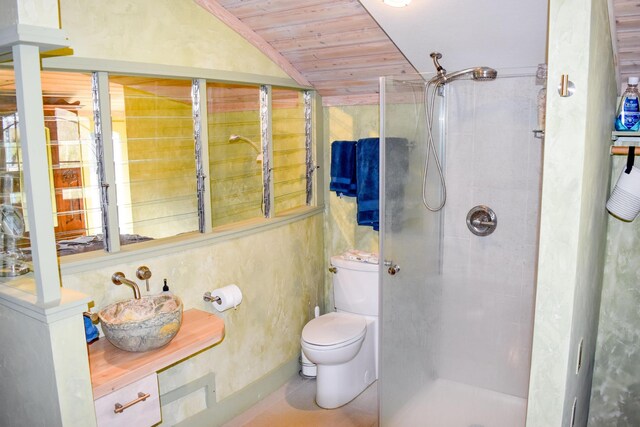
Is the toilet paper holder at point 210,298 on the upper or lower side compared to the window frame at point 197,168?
lower

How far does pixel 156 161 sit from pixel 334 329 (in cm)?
174

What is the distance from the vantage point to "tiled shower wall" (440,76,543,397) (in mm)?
2980

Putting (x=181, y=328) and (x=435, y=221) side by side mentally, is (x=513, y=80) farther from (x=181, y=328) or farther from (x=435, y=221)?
(x=181, y=328)

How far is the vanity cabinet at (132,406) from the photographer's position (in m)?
2.07

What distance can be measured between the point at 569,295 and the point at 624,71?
1508mm

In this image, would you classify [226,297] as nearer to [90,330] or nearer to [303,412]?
[90,330]

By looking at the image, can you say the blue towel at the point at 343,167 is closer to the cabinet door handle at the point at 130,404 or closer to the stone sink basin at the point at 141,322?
the stone sink basin at the point at 141,322

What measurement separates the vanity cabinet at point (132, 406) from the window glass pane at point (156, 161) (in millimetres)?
1354

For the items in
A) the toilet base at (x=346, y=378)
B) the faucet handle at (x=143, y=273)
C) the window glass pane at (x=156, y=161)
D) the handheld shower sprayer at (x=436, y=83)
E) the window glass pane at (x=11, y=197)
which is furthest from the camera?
the window glass pane at (x=156, y=161)

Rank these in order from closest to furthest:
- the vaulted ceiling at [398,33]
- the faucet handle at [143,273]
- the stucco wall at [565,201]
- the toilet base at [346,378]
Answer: the stucco wall at [565,201] → the vaulted ceiling at [398,33] → the faucet handle at [143,273] → the toilet base at [346,378]

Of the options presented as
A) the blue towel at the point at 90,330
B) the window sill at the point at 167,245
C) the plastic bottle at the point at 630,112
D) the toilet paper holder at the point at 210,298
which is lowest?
the toilet paper holder at the point at 210,298

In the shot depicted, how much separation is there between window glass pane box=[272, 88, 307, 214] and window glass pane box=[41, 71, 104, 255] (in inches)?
51.8

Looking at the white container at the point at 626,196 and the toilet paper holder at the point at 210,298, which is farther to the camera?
the toilet paper holder at the point at 210,298

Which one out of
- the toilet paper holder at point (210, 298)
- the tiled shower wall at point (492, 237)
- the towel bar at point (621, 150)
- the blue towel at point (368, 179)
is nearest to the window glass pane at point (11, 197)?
the toilet paper holder at point (210, 298)
